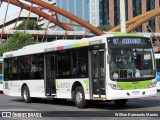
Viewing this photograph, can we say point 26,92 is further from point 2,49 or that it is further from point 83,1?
point 83,1

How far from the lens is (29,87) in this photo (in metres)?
21.9

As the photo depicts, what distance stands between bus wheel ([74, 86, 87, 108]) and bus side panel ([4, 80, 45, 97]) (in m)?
3.15

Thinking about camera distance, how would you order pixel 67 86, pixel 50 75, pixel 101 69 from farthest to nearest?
pixel 50 75
pixel 67 86
pixel 101 69

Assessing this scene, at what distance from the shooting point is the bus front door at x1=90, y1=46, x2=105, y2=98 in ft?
53.4

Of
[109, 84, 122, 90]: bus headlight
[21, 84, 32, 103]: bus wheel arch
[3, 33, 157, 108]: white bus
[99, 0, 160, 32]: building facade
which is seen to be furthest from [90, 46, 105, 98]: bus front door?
[99, 0, 160, 32]: building facade

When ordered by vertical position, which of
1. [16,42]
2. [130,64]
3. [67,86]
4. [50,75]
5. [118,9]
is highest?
[118,9]

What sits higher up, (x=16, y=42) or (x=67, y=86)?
(x=16, y=42)

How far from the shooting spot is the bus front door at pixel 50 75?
771 inches

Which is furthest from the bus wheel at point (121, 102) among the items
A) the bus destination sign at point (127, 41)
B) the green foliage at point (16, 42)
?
the green foliage at point (16, 42)

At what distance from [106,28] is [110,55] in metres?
95.9

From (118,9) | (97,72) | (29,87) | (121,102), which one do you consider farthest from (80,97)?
(118,9)

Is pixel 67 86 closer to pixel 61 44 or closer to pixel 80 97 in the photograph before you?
pixel 80 97

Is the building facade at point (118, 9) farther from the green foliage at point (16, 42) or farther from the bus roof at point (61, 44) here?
the bus roof at point (61, 44)

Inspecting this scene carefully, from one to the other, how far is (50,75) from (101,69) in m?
4.11
